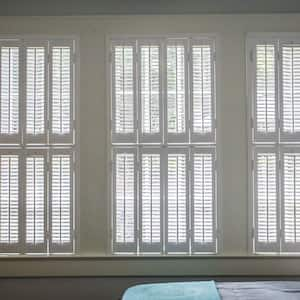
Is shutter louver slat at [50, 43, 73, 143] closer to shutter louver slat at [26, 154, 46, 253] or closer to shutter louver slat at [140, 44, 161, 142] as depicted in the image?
shutter louver slat at [26, 154, 46, 253]

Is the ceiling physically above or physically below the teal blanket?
above

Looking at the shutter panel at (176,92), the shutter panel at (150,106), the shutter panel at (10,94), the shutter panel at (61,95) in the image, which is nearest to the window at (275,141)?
the shutter panel at (176,92)

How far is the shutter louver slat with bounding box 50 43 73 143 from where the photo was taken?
11.3 feet

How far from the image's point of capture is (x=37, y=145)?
3445 millimetres

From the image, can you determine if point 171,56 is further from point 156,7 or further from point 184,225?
point 184,225

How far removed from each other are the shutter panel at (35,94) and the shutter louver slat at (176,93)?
3.18ft

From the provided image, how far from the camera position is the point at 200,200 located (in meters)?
3.42

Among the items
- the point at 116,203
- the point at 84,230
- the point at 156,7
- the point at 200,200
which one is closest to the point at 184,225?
the point at 200,200

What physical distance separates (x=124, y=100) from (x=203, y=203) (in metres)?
1.01

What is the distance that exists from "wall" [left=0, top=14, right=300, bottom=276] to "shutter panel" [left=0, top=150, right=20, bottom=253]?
0.13 metres

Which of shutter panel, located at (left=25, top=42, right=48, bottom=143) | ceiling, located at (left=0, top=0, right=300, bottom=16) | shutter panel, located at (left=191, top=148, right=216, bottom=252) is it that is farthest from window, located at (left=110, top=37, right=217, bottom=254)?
shutter panel, located at (left=25, top=42, right=48, bottom=143)

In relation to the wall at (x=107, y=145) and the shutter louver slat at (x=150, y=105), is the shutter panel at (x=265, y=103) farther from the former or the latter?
the shutter louver slat at (x=150, y=105)

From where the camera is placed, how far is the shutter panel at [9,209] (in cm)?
341

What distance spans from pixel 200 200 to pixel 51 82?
4.85ft
